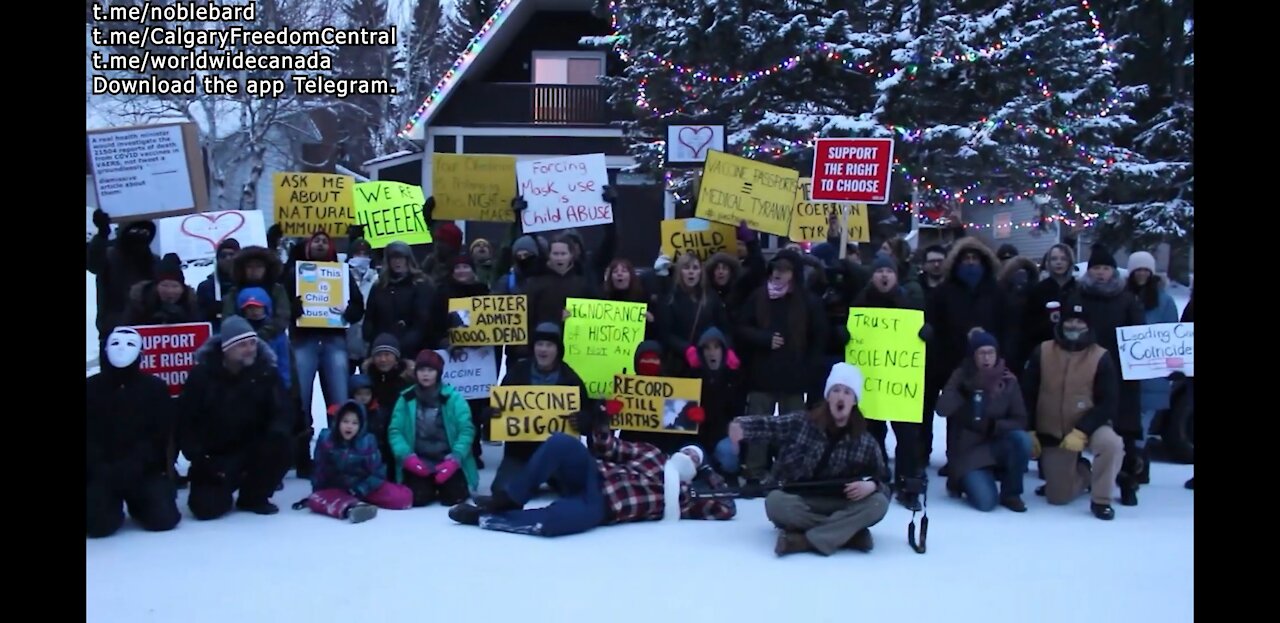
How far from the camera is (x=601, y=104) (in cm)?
2334

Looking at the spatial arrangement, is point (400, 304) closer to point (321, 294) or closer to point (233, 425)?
point (321, 294)

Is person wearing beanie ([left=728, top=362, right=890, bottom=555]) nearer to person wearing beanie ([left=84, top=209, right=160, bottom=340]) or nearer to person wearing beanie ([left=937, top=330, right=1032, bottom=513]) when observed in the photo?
person wearing beanie ([left=937, top=330, right=1032, bottom=513])

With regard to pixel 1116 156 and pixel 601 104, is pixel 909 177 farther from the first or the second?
pixel 601 104

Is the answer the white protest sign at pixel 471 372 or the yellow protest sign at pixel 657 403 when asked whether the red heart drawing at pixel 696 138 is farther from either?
the yellow protest sign at pixel 657 403

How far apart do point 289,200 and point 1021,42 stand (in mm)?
11622

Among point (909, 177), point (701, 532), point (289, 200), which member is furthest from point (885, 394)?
point (909, 177)

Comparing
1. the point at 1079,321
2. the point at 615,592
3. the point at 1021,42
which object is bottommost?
the point at 615,592

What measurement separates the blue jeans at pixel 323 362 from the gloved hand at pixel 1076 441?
5.00m

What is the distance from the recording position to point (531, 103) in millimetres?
23344

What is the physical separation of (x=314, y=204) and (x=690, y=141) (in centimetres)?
338

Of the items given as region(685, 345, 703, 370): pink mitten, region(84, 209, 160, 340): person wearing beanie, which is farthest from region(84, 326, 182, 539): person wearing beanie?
region(685, 345, 703, 370): pink mitten

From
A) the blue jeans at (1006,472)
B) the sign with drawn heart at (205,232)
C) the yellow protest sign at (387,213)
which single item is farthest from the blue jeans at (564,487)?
the sign with drawn heart at (205,232)

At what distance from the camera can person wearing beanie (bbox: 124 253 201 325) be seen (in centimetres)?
768

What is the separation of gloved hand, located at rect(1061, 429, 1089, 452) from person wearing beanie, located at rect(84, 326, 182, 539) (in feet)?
18.2
